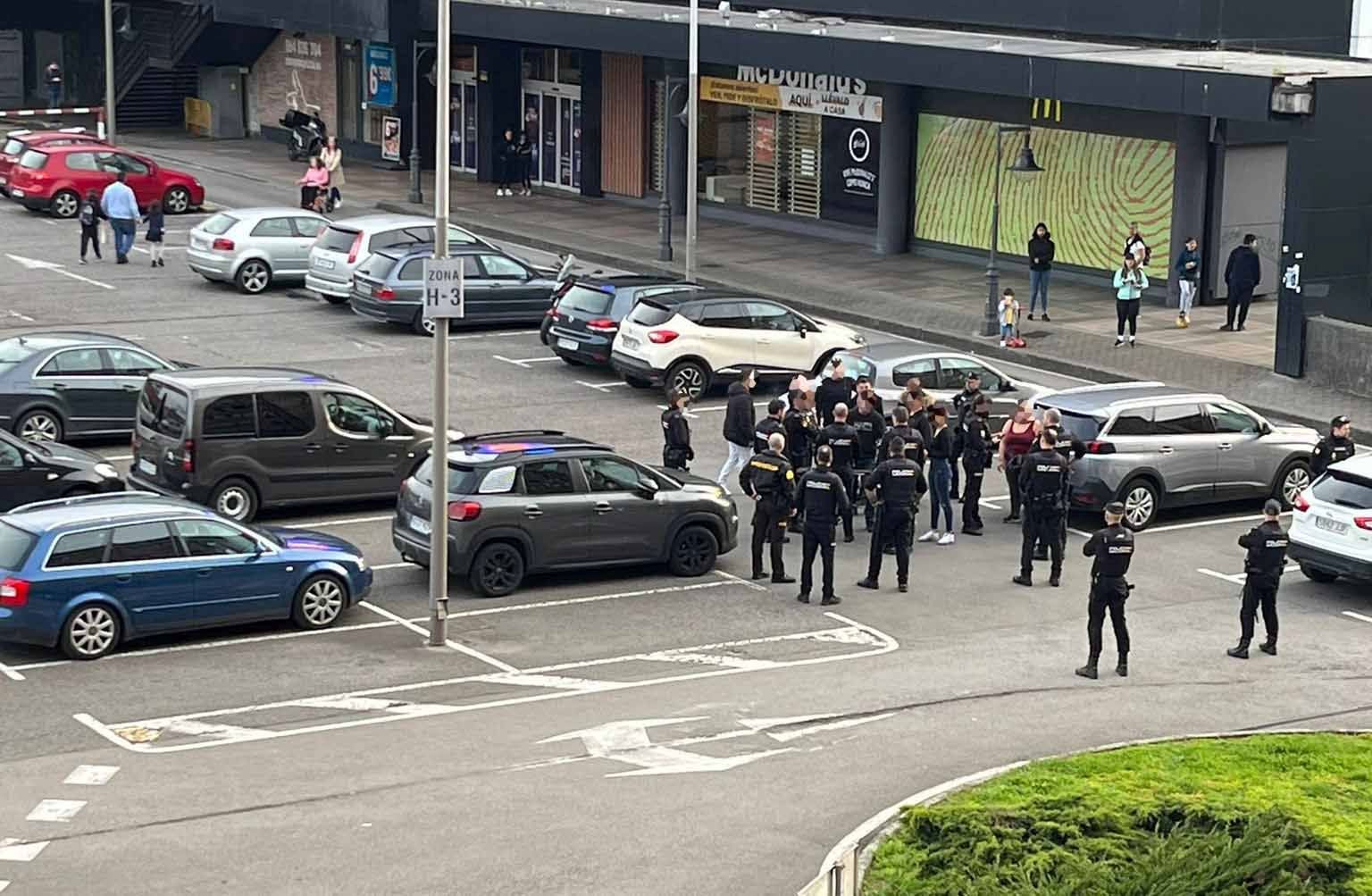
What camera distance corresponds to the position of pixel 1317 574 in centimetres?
2328

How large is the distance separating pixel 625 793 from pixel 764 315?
16318 millimetres

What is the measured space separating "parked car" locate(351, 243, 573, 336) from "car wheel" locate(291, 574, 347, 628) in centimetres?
1403

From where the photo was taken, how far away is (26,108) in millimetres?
66812

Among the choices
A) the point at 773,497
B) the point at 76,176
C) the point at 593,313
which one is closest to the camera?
the point at 773,497

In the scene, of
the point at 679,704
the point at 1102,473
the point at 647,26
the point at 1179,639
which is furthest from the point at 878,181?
the point at 679,704

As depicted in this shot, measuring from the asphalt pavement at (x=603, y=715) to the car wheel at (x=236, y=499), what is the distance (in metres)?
0.65

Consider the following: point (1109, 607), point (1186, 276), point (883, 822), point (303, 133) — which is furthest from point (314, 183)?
point (883, 822)

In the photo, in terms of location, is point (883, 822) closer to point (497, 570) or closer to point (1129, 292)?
point (497, 570)

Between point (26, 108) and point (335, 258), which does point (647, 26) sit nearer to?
point (335, 258)

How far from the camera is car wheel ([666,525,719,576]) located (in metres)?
22.9

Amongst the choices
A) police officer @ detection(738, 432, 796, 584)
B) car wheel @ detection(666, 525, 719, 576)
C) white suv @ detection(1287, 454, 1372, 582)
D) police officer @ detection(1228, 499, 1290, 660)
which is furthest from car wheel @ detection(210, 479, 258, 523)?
white suv @ detection(1287, 454, 1372, 582)

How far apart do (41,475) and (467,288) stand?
502 inches

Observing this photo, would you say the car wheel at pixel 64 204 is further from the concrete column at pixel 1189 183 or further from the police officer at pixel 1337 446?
the police officer at pixel 1337 446

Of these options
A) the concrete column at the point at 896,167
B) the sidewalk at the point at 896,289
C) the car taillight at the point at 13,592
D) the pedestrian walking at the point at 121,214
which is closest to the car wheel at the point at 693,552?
the car taillight at the point at 13,592
